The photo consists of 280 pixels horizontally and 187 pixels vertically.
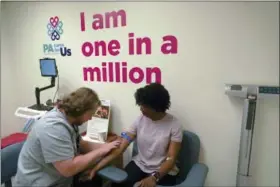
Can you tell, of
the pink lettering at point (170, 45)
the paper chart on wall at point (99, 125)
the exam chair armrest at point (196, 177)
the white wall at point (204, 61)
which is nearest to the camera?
the exam chair armrest at point (196, 177)

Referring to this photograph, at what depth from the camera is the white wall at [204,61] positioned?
5.17ft

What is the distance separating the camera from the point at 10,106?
2732mm

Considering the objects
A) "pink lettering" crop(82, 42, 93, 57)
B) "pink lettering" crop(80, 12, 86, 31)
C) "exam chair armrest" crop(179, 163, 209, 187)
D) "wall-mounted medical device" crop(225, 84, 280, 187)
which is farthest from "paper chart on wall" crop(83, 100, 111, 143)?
"wall-mounted medical device" crop(225, 84, 280, 187)

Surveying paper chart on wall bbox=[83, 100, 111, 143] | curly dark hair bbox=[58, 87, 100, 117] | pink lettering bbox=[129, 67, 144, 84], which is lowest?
paper chart on wall bbox=[83, 100, 111, 143]

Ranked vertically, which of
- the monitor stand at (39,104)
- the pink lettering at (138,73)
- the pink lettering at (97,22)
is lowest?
the monitor stand at (39,104)

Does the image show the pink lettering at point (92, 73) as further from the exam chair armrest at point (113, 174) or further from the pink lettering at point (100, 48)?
the exam chair armrest at point (113, 174)

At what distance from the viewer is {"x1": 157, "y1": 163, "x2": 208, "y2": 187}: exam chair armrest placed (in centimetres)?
146

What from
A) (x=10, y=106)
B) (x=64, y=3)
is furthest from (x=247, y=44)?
(x=10, y=106)

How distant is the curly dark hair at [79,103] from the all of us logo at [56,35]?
1.00 m

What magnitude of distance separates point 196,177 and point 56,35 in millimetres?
1669

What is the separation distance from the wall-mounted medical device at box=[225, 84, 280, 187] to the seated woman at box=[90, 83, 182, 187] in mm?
408

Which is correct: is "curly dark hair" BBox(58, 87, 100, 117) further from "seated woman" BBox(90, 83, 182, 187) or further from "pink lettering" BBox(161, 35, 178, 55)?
"pink lettering" BBox(161, 35, 178, 55)

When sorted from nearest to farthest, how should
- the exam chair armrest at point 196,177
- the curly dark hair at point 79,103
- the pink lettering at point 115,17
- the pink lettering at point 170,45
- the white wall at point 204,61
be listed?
1. the curly dark hair at point 79,103
2. the exam chair armrest at point 196,177
3. the white wall at point 204,61
4. the pink lettering at point 170,45
5. the pink lettering at point 115,17

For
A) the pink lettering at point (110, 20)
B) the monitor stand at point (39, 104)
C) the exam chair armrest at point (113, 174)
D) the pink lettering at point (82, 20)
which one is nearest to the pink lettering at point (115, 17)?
the pink lettering at point (110, 20)
